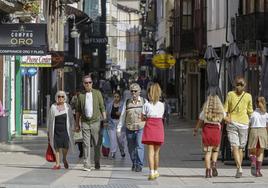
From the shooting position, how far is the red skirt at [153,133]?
51.1ft

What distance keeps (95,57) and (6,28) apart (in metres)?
55.5

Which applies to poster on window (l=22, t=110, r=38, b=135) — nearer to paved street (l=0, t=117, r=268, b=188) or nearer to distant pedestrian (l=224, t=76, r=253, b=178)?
paved street (l=0, t=117, r=268, b=188)

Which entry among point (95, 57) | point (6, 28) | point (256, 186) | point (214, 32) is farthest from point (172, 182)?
point (95, 57)

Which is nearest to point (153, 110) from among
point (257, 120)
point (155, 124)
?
point (155, 124)

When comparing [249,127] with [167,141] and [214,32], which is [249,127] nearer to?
[167,141]

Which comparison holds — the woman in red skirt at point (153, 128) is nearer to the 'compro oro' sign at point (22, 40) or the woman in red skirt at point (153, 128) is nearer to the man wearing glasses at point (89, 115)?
the man wearing glasses at point (89, 115)

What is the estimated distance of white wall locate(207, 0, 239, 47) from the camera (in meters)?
35.0

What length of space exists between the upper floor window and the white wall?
3.63 metres

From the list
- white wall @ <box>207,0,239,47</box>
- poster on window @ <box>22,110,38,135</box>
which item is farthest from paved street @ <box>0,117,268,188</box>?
white wall @ <box>207,0,239,47</box>

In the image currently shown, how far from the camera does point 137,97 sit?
17.3m

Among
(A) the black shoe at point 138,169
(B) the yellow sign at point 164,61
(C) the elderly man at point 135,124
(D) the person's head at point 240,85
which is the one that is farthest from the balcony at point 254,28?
(B) the yellow sign at point 164,61

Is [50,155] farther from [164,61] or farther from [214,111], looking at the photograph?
[164,61]

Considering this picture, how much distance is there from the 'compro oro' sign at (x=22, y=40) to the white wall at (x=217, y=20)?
516 inches

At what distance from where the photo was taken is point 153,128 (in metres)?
15.7
